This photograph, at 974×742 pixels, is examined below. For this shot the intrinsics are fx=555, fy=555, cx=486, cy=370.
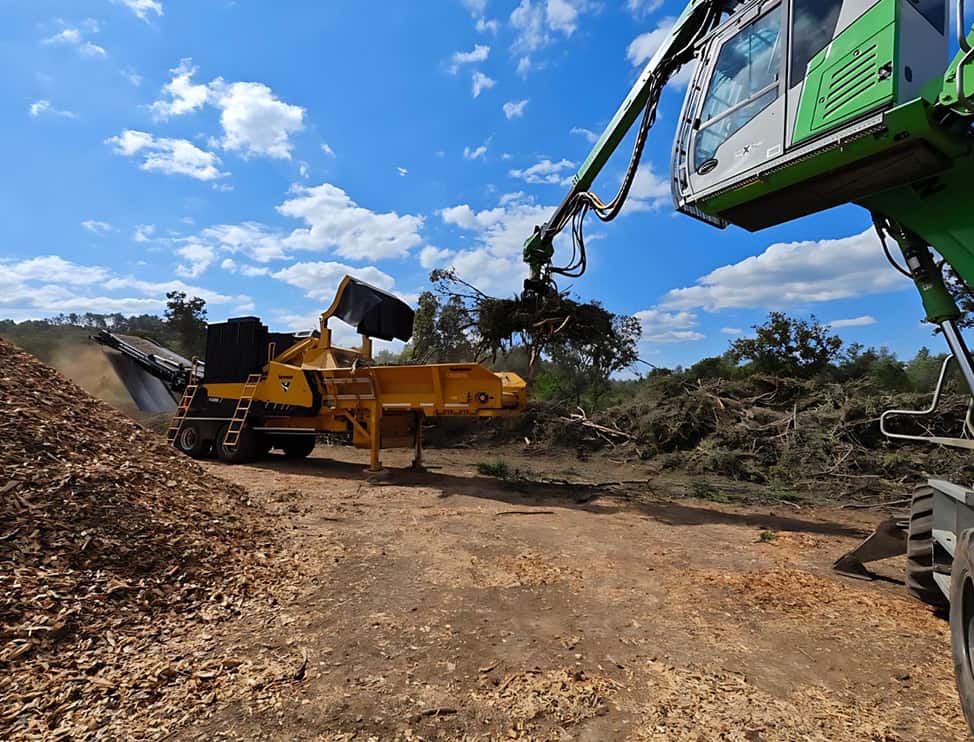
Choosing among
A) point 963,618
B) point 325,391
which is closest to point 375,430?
point 325,391

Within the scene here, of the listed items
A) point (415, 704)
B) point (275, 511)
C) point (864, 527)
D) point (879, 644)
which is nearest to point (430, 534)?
point (275, 511)

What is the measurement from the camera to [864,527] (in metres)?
6.98

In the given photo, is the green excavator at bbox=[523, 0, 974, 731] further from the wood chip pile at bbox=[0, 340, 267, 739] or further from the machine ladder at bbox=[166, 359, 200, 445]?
the machine ladder at bbox=[166, 359, 200, 445]

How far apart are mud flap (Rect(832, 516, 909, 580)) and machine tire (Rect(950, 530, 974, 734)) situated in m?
2.18

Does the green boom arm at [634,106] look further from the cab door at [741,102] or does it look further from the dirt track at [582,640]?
the dirt track at [582,640]

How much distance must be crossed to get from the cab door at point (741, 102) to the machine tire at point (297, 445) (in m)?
10.0

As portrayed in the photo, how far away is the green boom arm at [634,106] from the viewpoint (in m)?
6.17

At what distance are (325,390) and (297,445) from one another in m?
2.73

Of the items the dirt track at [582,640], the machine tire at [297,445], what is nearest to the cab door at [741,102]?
the dirt track at [582,640]

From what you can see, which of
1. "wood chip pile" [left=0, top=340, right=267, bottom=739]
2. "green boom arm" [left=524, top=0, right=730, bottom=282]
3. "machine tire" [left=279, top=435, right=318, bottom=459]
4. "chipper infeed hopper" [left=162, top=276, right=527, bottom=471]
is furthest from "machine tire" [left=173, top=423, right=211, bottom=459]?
"green boom arm" [left=524, top=0, right=730, bottom=282]

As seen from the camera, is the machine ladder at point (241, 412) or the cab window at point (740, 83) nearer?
the cab window at point (740, 83)

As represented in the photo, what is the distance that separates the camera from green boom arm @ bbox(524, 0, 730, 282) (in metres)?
6.17

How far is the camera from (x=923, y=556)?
12.9 ft

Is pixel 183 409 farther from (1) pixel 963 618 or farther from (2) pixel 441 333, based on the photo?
(1) pixel 963 618
